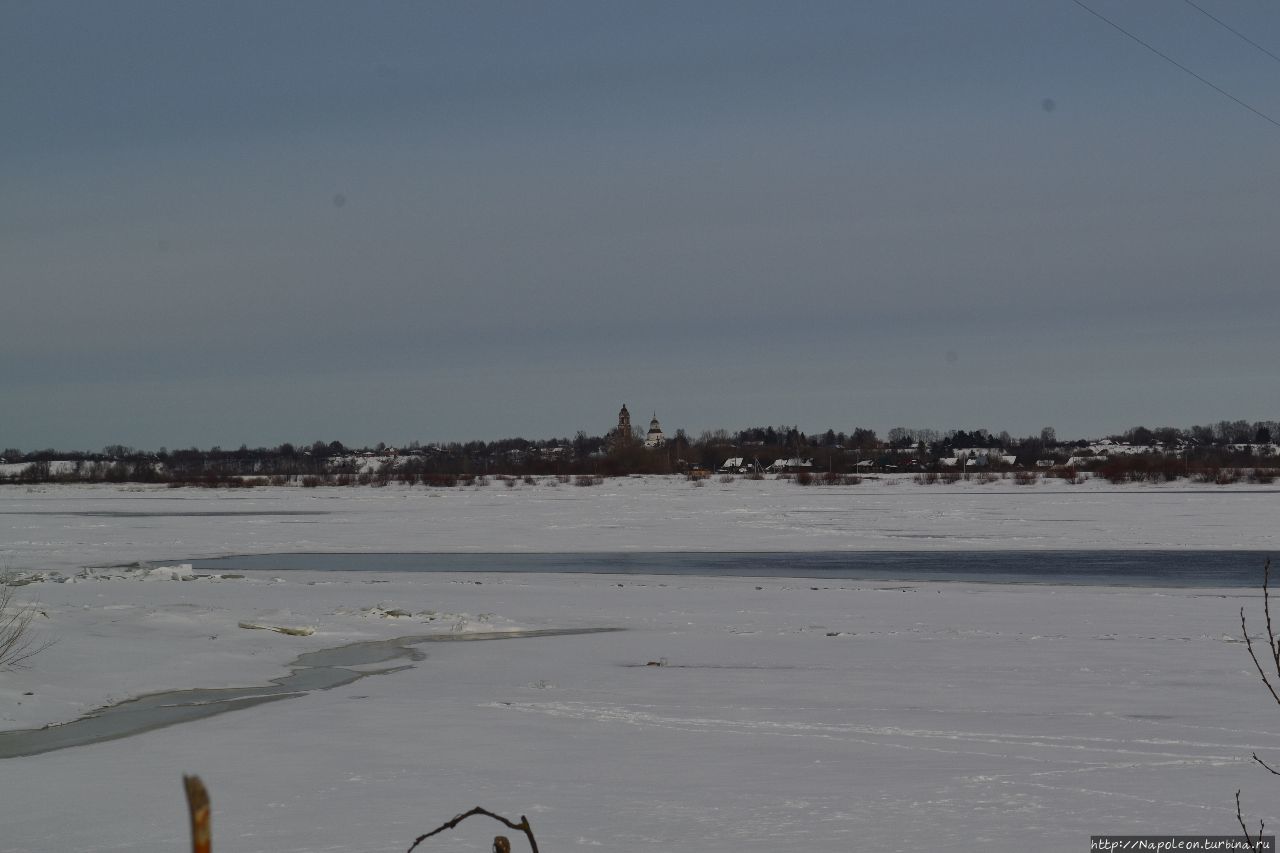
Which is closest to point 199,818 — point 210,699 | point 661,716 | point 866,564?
point 661,716

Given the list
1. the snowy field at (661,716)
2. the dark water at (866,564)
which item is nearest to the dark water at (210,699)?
the snowy field at (661,716)

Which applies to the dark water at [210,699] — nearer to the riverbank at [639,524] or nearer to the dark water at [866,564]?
the dark water at [866,564]

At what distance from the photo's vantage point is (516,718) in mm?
10102

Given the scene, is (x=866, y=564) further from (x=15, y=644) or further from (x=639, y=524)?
(x=15, y=644)

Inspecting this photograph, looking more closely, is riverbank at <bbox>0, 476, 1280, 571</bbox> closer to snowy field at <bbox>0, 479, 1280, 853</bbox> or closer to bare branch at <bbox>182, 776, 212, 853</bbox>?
snowy field at <bbox>0, 479, 1280, 853</bbox>

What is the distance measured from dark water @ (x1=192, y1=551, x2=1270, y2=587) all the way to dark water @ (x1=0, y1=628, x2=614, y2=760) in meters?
10.7

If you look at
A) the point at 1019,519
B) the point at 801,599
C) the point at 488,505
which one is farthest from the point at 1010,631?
the point at 488,505

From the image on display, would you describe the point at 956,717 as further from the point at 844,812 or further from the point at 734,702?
the point at 844,812

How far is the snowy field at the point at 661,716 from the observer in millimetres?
6941

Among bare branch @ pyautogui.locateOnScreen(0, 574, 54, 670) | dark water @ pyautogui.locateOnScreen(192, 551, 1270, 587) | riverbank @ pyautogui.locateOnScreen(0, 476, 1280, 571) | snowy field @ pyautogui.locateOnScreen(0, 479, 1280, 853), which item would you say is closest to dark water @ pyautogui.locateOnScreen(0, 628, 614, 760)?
snowy field @ pyautogui.locateOnScreen(0, 479, 1280, 853)

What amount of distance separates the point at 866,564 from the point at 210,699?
1793 cm

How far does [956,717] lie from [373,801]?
4.81 m

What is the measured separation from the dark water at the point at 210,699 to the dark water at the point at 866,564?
421 inches

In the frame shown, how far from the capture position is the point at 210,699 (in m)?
11.6
